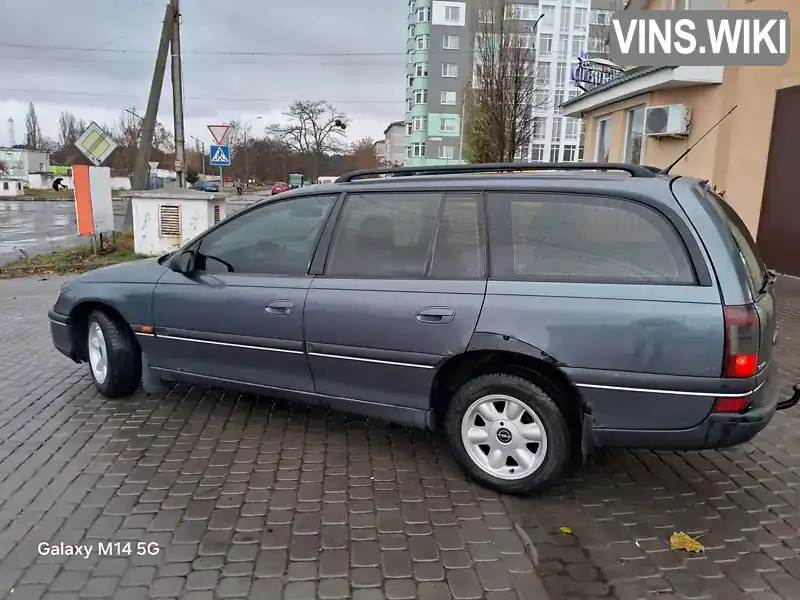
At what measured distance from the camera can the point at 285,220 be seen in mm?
3799

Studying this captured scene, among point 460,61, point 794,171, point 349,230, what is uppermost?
point 460,61

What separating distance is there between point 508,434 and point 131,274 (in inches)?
118

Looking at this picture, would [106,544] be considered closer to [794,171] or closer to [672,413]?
[672,413]

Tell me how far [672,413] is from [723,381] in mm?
273

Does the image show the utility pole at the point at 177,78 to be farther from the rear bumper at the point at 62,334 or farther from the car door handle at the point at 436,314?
the car door handle at the point at 436,314

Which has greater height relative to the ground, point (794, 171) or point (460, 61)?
point (460, 61)

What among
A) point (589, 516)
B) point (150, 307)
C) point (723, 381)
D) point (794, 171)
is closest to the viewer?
point (723, 381)

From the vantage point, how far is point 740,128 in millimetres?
10172

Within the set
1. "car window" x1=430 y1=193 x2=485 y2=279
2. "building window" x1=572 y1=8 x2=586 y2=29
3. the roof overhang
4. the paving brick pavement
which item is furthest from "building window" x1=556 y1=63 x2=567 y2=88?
"car window" x1=430 y1=193 x2=485 y2=279

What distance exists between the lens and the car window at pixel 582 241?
2758mm

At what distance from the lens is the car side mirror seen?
3930mm

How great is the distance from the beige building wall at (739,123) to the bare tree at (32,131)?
9608 centimetres

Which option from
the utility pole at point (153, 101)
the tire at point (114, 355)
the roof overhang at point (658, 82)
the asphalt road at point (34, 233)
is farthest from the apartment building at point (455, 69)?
the tire at point (114, 355)

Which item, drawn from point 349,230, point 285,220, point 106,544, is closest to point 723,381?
point 349,230
